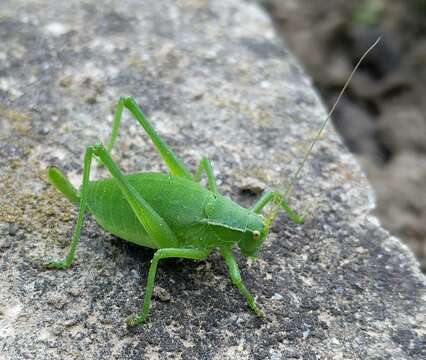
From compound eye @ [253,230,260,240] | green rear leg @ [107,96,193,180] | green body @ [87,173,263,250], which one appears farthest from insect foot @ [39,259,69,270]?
compound eye @ [253,230,260,240]

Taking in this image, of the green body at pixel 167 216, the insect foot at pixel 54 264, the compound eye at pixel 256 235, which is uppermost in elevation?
the compound eye at pixel 256 235

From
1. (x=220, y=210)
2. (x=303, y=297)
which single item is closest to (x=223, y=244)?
(x=220, y=210)

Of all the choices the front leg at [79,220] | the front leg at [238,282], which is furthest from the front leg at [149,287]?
the front leg at [79,220]

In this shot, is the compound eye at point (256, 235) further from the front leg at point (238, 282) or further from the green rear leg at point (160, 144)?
the green rear leg at point (160, 144)

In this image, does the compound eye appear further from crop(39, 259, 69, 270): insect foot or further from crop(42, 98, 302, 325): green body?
crop(39, 259, 69, 270): insect foot

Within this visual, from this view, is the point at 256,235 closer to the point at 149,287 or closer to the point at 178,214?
the point at 178,214

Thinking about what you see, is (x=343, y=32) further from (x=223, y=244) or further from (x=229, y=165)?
(x=223, y=244)
